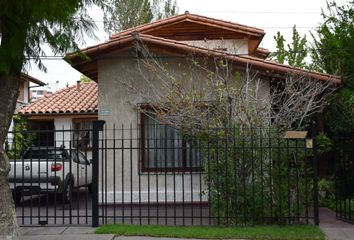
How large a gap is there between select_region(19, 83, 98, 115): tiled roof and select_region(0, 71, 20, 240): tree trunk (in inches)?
505

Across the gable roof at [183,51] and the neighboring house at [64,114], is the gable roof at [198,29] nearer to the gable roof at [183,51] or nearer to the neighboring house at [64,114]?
the gable roof at [183,51]

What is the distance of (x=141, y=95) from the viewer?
1296cm

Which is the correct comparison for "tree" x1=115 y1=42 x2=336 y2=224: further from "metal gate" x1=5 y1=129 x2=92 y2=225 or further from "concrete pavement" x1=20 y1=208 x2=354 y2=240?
"metal gate" x1=5 y1=129 x2=92 y2=225

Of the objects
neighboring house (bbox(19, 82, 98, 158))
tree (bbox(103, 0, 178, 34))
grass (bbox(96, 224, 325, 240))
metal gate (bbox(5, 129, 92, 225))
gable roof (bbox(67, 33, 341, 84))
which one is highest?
tree (bbox(103, 0, 178, 34))

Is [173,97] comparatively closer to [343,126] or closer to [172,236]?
[172,236]

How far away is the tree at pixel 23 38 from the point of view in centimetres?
679

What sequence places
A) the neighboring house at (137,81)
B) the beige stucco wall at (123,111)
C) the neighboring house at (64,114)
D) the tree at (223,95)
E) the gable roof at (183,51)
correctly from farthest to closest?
1. the neighboring house at (64,114)
2. the beige stucco wall at (123,111)
3. the neighboring house at (137,81)
4. the gable roof at (183,51)
5. the tree at (223,95)

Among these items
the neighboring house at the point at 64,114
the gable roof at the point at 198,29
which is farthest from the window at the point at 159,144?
the neighboring house at the point at 64,114

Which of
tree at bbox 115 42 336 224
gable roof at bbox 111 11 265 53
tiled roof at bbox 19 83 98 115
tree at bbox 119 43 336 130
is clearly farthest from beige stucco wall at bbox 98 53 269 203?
tiled roof at bbox 19 83 98 115

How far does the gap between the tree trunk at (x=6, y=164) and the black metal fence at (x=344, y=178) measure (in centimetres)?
667

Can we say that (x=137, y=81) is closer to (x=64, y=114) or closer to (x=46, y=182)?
(x=46, y=182)

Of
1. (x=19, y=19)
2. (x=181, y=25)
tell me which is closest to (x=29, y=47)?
(x=19, y=19)

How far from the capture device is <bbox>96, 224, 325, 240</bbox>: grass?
9.05 m

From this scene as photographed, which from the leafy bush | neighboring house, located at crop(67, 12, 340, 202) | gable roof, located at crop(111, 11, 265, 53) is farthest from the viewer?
gable roof, located at crop(111, 11, 265, 53)
